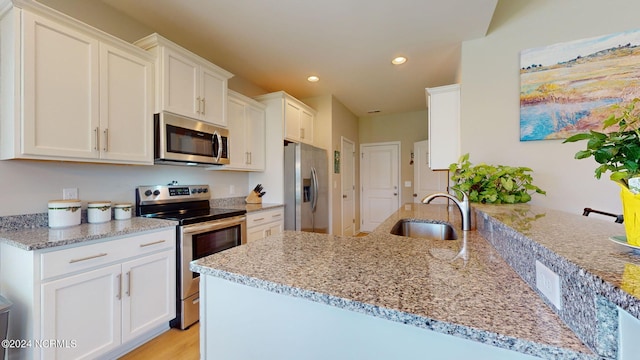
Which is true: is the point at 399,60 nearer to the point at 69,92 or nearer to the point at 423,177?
the point at 423,177

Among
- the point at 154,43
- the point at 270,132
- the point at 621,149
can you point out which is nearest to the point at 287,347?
the point at 621,149

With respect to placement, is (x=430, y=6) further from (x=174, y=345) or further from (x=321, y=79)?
(x=174, y=345)

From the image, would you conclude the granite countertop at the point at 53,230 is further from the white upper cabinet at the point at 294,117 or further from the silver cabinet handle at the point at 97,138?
the white upper cabinet at the point at 294,117

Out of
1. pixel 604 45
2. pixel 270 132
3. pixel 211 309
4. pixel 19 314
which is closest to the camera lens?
pixel 211 309

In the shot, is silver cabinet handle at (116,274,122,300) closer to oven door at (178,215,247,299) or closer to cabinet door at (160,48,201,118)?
oven door at (178,215,247,299)

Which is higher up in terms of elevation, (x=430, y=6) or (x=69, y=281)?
(x=430, y=6)

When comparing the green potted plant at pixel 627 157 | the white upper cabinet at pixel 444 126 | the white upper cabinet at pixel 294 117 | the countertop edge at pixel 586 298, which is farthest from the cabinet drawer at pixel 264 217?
the green potted plant at pixel 627 157

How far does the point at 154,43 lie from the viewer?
6.75 feet

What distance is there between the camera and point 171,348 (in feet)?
5.81

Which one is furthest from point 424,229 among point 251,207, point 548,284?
point 251,207

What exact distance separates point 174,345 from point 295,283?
1.70m

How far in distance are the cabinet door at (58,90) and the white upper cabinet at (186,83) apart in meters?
0.42

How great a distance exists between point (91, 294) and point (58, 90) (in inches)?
48.9

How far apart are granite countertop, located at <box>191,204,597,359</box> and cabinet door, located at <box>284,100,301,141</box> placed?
2473 mm
